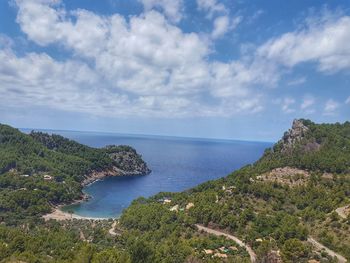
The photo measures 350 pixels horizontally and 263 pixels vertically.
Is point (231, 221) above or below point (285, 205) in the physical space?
below

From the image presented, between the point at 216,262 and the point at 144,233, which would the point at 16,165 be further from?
the point at 216,262

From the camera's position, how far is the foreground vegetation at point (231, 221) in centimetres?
6812

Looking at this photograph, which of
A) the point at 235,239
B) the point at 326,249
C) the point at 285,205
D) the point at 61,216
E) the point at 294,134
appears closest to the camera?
the point at 326,249

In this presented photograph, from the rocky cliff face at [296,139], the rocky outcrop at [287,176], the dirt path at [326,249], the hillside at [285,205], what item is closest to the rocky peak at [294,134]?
the rocky cliff face at [296,139]

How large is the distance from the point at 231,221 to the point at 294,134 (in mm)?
71728

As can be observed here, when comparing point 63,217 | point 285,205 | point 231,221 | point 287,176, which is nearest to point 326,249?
point 231,221

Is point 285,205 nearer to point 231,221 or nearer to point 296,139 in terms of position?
point 231,221

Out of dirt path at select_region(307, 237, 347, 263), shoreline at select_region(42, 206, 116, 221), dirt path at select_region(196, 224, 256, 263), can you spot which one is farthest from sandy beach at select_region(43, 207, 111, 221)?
dirt path at select_region(307, 237, 347, 263)

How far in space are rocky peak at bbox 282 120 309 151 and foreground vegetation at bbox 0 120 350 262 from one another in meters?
0.56

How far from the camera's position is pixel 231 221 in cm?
8994

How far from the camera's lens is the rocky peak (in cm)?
14612

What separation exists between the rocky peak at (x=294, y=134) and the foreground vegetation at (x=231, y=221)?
1.83 ft

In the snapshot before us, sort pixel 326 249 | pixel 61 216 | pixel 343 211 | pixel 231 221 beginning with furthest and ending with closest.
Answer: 1. pixel 61 216
2. pixel 231 221
3. pixel 343 211
4. pixel 326 249

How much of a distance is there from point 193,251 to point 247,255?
1055 cm
